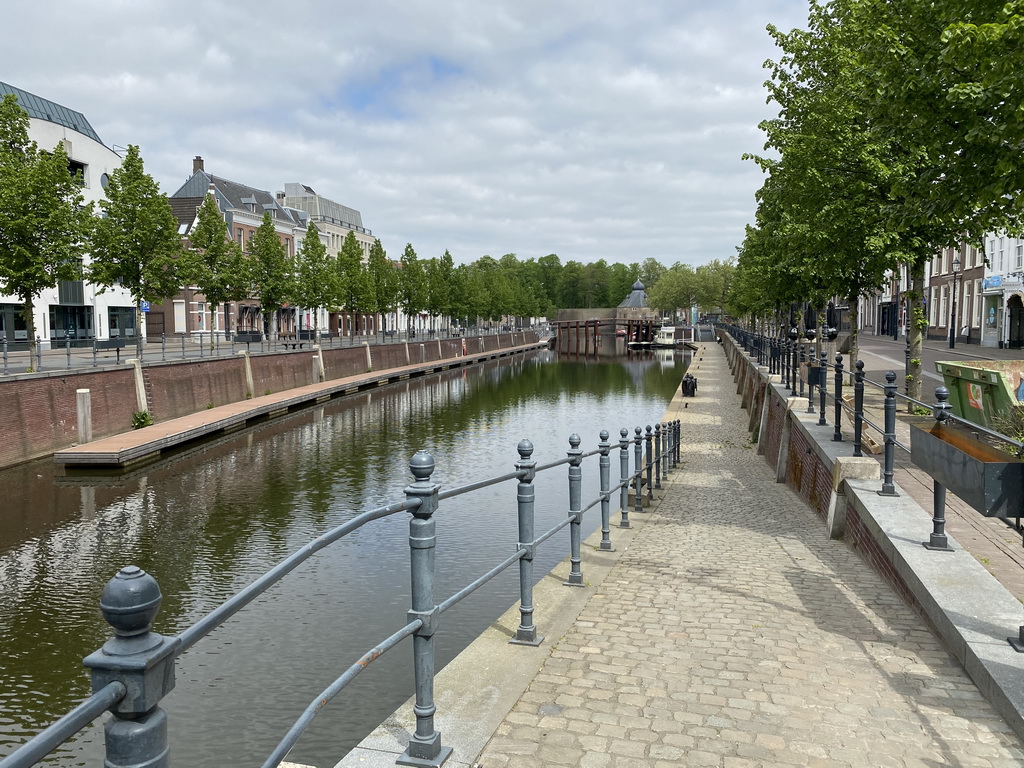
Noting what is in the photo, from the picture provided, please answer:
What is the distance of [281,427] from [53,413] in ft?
27.5

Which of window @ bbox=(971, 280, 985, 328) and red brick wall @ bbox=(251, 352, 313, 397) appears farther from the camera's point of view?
window @ bbox=(971, 280, 985, 328)

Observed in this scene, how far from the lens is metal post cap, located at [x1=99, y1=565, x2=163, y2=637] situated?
1.87m

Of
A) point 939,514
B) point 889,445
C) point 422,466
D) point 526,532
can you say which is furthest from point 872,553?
point 422,466

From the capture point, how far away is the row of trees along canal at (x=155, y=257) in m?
25.9

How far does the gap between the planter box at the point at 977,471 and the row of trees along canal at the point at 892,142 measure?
2.76 meters

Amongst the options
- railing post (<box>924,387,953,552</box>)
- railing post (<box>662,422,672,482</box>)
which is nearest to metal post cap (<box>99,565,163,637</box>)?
railing post (<box>924,387,953,552</box>)

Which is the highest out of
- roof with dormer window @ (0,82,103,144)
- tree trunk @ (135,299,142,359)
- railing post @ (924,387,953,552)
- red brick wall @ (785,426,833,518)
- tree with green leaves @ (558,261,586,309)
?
roof with dormer window @ (0,82,103,144)

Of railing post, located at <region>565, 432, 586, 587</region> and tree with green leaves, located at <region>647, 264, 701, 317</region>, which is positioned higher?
tree with green leaves, located at <region>647, 264, 701, 317</region>

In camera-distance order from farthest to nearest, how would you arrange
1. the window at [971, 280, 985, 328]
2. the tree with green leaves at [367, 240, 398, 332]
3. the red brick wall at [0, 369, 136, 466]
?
the tree with green leaves at [367, 240, 398, 332] → the window at [971, 280, 985, 328] → the red brick wall at [0, 369, 136, 466]

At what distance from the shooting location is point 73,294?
47.1 metres

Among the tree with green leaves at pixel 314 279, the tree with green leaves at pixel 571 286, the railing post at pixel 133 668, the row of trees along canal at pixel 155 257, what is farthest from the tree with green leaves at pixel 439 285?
the railing post at pixel 133 668

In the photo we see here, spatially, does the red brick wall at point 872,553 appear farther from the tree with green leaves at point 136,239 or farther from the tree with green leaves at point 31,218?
the tree with green leaves at point 136,239

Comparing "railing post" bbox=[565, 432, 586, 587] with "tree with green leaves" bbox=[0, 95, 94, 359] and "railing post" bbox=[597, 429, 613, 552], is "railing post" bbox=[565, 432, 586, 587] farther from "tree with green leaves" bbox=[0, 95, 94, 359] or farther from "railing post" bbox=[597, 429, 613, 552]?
"tree with green leaves" bbox=[0, 95, 94, 359]

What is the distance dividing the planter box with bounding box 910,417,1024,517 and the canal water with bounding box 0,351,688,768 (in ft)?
13.5
